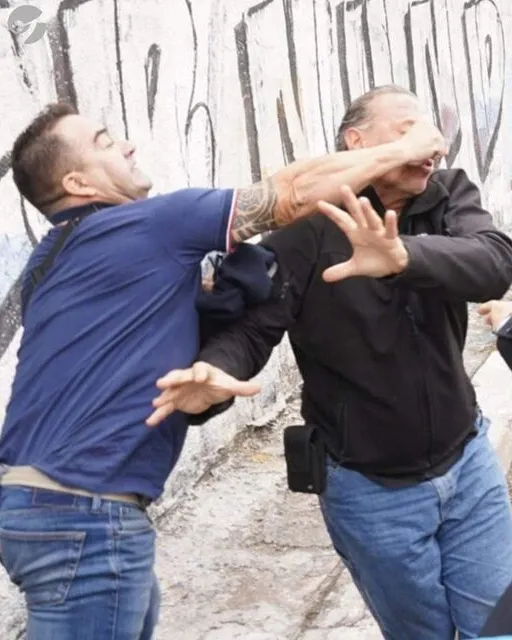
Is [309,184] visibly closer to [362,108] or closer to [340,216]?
[340,216]

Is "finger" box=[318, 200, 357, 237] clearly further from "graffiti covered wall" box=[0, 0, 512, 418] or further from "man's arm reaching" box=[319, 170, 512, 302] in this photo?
"graffiti covered wall" box=[0, 0, 512, 418]

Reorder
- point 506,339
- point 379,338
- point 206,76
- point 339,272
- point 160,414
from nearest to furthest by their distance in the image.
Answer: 1. point 506,339
2. point 160,414
3. point 339,272
4. point 379,338
5. point 206,76

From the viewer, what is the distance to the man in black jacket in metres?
2.86

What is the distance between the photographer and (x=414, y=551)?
2877 mm

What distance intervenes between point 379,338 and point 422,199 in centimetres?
36

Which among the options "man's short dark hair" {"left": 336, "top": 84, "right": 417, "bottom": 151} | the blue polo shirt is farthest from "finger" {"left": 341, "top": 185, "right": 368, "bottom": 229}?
"man's short dark hair" {"left": 336, "top": 84, "right": 417, "bottom": 151}

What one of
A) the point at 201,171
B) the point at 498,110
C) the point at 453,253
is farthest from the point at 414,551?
the point at 498,110

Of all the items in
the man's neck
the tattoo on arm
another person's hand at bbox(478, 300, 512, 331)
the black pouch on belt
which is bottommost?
the black pouch on belt

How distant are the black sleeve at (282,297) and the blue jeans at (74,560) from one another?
0.53 m


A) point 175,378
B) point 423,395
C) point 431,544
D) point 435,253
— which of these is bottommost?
point 431,544

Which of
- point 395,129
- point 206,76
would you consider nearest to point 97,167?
point 395,129

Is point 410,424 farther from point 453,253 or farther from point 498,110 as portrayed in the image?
point 498,110

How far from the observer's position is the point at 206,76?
5.42m

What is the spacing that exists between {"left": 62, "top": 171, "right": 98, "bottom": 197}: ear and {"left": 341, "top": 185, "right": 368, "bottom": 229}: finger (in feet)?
1.94
